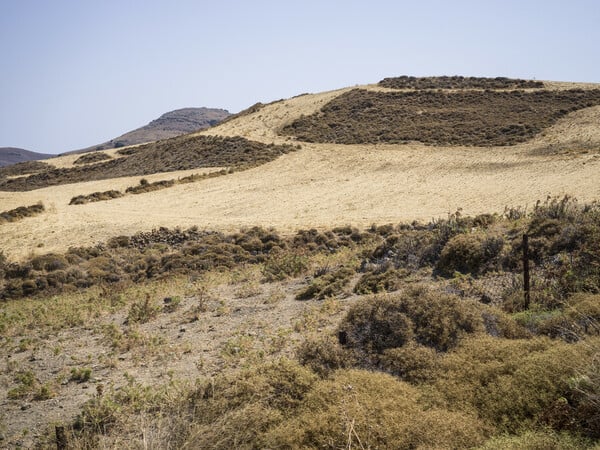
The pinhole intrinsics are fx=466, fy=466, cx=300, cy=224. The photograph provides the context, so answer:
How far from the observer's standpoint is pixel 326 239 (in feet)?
64.5

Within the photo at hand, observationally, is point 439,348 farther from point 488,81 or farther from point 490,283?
point 488,81

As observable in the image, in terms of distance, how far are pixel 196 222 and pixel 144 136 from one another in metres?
163

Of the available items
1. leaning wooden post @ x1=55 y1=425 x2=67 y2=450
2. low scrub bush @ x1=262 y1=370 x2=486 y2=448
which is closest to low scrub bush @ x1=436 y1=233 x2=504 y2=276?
low scrub bush @ x1=262 y1=370 x2=486 y2=448

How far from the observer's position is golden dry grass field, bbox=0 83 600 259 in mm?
23234

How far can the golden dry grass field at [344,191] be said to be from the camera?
23234mm

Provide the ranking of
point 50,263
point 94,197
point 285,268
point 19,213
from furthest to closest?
1. point 94,197
2. point 19,213
3. point 50,263
4. point 285,268

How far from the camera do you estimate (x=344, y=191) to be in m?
30.5

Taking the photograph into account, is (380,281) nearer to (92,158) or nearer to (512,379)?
(512,379)

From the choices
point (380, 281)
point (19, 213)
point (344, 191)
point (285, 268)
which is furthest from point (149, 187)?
point (380, 281)

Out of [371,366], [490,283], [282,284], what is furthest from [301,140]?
[371,366]

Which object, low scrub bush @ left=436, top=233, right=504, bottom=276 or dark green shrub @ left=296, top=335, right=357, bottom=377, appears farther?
low scrub bush @ left=436, top=233, right=504, bottom=276

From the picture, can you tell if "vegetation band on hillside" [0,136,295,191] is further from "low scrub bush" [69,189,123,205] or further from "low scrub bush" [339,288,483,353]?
"low scrub bush" [339,288,483,353]

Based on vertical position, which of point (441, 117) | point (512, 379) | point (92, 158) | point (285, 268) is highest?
point (92, 158)

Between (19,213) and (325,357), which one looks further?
(19,213)
